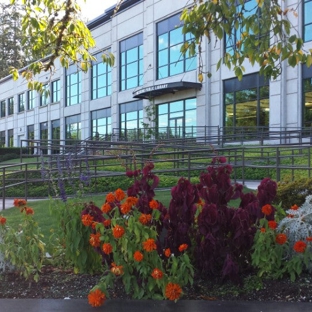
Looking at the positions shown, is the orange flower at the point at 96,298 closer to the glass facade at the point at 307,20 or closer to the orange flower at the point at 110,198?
the orange flower at the point at 110,198

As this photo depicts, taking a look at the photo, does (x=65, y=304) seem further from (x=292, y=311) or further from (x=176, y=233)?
(x=292, y=311)

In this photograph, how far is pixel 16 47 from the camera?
179ft

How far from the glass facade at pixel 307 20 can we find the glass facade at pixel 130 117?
44.8 feet

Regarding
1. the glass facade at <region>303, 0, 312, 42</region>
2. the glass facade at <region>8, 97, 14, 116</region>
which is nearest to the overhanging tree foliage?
the glass facade at <region>303, 0, 312, 42</region>

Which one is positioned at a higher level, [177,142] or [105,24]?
[105,24]

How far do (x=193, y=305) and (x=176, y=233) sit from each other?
0.71 m

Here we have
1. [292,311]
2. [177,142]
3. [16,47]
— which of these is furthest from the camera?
[16,47]

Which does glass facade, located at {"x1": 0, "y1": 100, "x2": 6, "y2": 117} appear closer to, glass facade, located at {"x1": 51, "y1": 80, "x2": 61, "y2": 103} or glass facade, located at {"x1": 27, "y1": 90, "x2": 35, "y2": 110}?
glass facade, located at {"x1": 27, "y1": 90, "x2": 35, "y2": 110}

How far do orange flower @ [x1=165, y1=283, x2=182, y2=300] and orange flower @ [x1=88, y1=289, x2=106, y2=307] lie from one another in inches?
20.1

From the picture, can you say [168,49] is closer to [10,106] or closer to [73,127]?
[73,127]

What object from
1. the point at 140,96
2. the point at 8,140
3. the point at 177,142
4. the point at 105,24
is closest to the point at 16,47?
the point at 8,140

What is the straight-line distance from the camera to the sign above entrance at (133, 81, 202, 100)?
29.9m

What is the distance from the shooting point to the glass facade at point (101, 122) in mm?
39950

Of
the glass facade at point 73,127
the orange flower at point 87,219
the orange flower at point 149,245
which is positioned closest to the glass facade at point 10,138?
the glass facade at point 73,127
